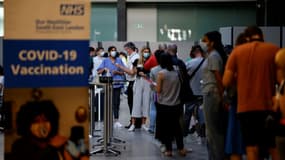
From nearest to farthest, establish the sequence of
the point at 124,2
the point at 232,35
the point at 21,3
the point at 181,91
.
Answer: the point at 21,3
the point at 181,91
the point at 232,35
the point at 124,2

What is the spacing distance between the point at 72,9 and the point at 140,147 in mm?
5511

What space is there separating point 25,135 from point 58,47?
0.75 m

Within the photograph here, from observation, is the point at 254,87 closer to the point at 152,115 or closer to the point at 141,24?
the point at 152,115

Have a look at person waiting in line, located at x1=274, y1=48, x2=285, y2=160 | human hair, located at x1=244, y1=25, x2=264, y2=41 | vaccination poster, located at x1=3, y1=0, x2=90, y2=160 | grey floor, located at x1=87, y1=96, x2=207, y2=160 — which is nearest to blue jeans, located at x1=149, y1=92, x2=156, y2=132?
grey floor, located at x1=87, y1=96, x2=207, y2=160

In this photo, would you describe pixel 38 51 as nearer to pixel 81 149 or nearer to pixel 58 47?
pixel 58 47

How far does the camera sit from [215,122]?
6836mm

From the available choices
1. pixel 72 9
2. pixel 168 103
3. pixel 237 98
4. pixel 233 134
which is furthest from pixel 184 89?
pixel 72 9

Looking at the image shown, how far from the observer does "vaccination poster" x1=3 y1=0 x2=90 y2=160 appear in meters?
4.46

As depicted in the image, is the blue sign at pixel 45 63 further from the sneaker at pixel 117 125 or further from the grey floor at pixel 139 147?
the sneaker at pixel 117 125

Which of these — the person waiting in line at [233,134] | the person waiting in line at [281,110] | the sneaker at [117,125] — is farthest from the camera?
the sneaker at [117,125]

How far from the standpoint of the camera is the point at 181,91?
8852 mm

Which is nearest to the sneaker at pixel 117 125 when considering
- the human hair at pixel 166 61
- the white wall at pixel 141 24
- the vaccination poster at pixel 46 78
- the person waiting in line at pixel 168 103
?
the person waiting in line at pixel 168 103

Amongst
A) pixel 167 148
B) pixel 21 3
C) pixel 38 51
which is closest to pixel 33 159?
pixel 38 51

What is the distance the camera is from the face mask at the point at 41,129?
452cm
